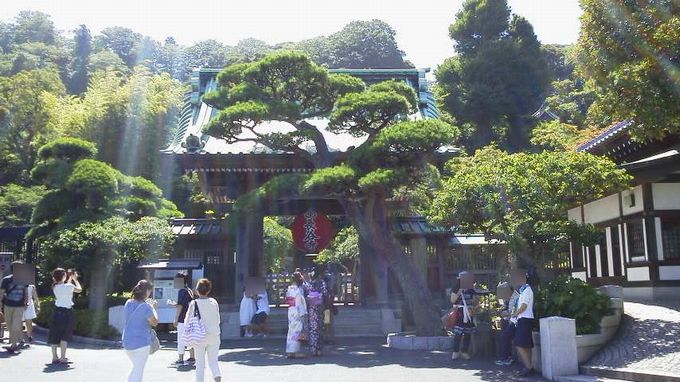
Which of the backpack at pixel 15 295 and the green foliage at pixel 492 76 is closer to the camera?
the backpack at pixel 15 295

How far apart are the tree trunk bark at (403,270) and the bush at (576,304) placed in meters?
3.02

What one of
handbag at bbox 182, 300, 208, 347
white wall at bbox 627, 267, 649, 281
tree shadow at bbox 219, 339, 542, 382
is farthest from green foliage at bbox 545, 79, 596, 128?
handbag at bbox 182, 300, 208, 347

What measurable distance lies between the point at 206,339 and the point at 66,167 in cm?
1218

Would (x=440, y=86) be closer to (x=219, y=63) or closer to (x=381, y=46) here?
(x=381, y=46)

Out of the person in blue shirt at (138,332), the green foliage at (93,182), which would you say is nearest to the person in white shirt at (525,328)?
the person in blue shirt at (138,332)

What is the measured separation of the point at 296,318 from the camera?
12.4 m

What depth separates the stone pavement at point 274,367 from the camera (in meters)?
10.0

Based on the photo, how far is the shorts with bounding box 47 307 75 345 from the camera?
11.0 m

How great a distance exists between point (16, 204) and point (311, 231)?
1436 cm

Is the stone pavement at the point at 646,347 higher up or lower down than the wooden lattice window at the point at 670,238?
lower down

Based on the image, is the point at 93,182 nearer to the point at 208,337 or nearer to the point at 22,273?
the point at 22,273

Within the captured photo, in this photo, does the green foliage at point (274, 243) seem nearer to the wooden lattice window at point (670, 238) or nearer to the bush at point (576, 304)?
the wooden lattice window at point (670, 238)

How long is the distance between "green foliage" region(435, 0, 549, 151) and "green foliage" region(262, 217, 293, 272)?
37.8 feet

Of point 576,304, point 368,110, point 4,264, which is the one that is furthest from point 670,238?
point 4,264
